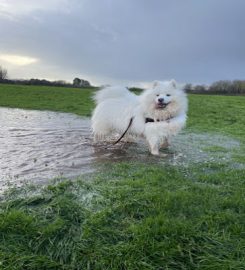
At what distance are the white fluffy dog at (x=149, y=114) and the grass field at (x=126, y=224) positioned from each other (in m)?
2.25

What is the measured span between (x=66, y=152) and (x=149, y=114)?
77.6 inches

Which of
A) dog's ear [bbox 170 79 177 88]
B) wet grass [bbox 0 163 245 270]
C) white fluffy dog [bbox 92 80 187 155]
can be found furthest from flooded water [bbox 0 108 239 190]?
dog's ear [bbox 170 79 177 88]

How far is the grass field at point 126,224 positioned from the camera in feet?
10.1

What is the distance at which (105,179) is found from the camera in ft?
17.2

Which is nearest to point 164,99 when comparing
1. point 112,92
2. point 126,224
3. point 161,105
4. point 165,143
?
point 161,105

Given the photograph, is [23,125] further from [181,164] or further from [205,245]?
[205,245]

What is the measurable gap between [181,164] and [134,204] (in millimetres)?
2621

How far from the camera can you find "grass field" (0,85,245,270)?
121 inches

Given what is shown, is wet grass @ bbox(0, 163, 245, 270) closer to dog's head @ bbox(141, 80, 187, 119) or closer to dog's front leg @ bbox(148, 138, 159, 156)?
dog's front leg @ bbox(148, 138, 159, 156)

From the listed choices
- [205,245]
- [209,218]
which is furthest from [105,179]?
[205,245]

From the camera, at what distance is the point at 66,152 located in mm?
7219

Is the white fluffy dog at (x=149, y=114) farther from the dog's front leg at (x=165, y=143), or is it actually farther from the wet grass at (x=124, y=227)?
the wet grass at (x=124, y=227)

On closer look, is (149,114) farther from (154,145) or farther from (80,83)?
(80,83)

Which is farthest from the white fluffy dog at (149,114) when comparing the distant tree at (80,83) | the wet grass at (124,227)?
the distant tree at (80,83)
